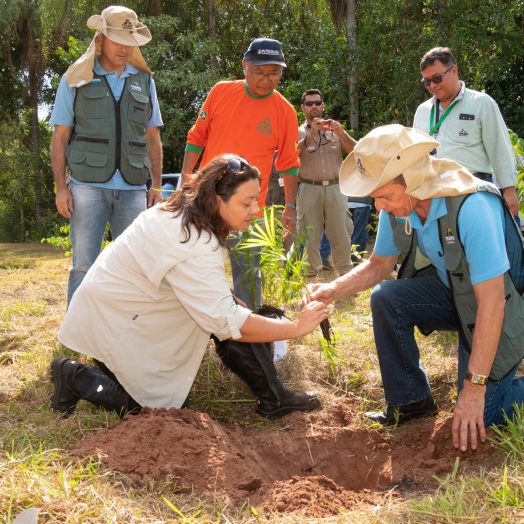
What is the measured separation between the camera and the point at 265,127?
4.50 m

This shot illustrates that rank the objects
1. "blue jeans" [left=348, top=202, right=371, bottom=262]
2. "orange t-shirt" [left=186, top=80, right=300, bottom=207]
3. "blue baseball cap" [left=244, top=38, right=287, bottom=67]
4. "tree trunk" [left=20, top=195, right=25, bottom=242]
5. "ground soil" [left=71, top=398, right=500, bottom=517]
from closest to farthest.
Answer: "ground soil" [left=71, top=398, right=500, bottom=517], "blue baseball cap" [left=244, top=38, right=287, bottom=67], "orange t-shirt" [left=186, top=80, right=300, bottom=207], "blue jeans" [left=348, top=202, right=371, bottom=262], "tree trunk" [left=20, top=195, right=25, bottom=242]

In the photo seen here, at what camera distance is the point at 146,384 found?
127 inches

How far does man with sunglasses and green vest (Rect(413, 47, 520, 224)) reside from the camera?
4.54 meters

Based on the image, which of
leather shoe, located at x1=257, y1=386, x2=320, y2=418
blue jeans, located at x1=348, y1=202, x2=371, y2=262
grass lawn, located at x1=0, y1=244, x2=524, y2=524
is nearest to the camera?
grass lawn, located at x1=0, y1=244, x2=524, y2=524

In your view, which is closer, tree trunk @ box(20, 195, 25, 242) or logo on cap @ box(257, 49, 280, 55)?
logo on cap @ box(257, 49, 280, 55)

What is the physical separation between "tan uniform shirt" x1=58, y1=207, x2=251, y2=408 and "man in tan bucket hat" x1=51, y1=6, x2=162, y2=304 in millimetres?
954

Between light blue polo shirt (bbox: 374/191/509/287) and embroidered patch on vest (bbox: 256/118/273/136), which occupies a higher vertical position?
embroidered patch on vest (bbox: 256/118/273/136)

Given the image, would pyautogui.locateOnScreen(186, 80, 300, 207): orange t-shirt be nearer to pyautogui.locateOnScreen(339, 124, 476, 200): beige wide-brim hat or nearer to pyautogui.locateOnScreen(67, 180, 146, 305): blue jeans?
pyautogui.locateOnScreen(67, 180, 146, 305): blue jeans

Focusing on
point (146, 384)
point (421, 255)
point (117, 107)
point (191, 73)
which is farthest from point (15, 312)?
point (191, 73)

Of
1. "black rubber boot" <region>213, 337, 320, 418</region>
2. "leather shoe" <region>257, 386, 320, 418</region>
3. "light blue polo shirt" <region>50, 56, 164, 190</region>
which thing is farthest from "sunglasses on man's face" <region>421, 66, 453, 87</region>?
"leather shoe" <region>257, 386, 320, 418</region>

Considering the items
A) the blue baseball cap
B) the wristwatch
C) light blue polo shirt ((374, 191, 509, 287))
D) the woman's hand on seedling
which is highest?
the blue baseball cap

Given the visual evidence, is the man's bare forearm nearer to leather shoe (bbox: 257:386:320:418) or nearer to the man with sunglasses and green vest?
leather shoe (bbox: 257:386:320:418)

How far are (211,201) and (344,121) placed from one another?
1051 centimetres

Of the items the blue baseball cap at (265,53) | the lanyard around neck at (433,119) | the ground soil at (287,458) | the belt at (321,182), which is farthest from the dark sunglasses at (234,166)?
the belt at (321,182)
